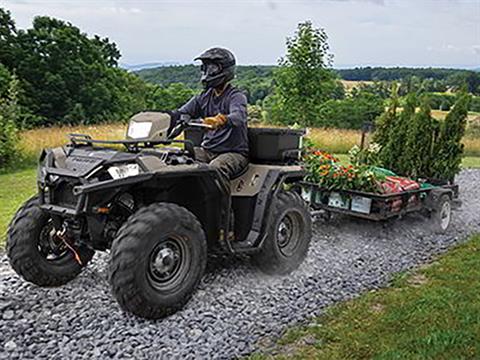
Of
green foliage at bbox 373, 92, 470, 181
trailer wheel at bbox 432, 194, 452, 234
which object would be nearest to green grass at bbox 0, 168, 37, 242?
trailer wheel at bbox 432, 194, 452, 234

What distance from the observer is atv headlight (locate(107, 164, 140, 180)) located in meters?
4.16

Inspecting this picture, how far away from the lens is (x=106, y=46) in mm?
44562

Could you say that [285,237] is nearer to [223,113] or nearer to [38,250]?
[223,113]

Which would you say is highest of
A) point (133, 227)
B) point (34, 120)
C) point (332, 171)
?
point (133, 227)

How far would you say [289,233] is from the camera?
5.75 meters

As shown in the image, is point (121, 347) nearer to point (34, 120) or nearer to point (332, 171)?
point (332, 171)

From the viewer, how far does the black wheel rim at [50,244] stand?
482 centimetres

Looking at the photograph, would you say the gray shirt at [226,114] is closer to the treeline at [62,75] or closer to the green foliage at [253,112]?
the green foliage at [253,112]

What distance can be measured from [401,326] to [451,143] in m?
6.02

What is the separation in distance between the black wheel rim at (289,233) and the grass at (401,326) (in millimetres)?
868

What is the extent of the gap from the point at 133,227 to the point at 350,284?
97.2 inches

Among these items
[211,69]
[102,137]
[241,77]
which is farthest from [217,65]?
[241,77]

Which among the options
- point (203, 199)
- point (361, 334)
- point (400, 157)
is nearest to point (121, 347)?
point (203, 199)

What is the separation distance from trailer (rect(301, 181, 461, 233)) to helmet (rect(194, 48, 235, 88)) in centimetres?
272
